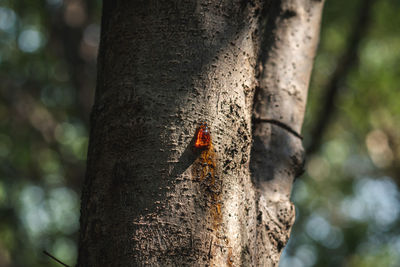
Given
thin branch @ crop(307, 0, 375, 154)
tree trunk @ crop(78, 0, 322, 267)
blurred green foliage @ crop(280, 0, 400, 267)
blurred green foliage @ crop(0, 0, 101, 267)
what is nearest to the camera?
tree trunk @ crop(78, 0, 322, 267)

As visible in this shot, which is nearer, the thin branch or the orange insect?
the orange insect

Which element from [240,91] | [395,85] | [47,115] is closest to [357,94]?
[395,85]

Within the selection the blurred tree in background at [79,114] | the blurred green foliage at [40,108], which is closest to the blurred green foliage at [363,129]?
the blurred tree in background at [79,114]

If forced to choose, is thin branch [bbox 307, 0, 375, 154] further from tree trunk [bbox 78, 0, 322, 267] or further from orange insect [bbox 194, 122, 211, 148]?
orange insect [bbox 194, 122, 211, 148]

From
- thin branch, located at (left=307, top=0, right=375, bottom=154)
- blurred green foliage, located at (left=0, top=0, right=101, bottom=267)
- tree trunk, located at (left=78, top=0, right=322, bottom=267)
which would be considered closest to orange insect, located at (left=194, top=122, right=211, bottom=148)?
tree trunk, located at (left=78, top=0, right=322, bottom=267)

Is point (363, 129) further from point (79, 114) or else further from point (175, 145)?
point (175, 145)
